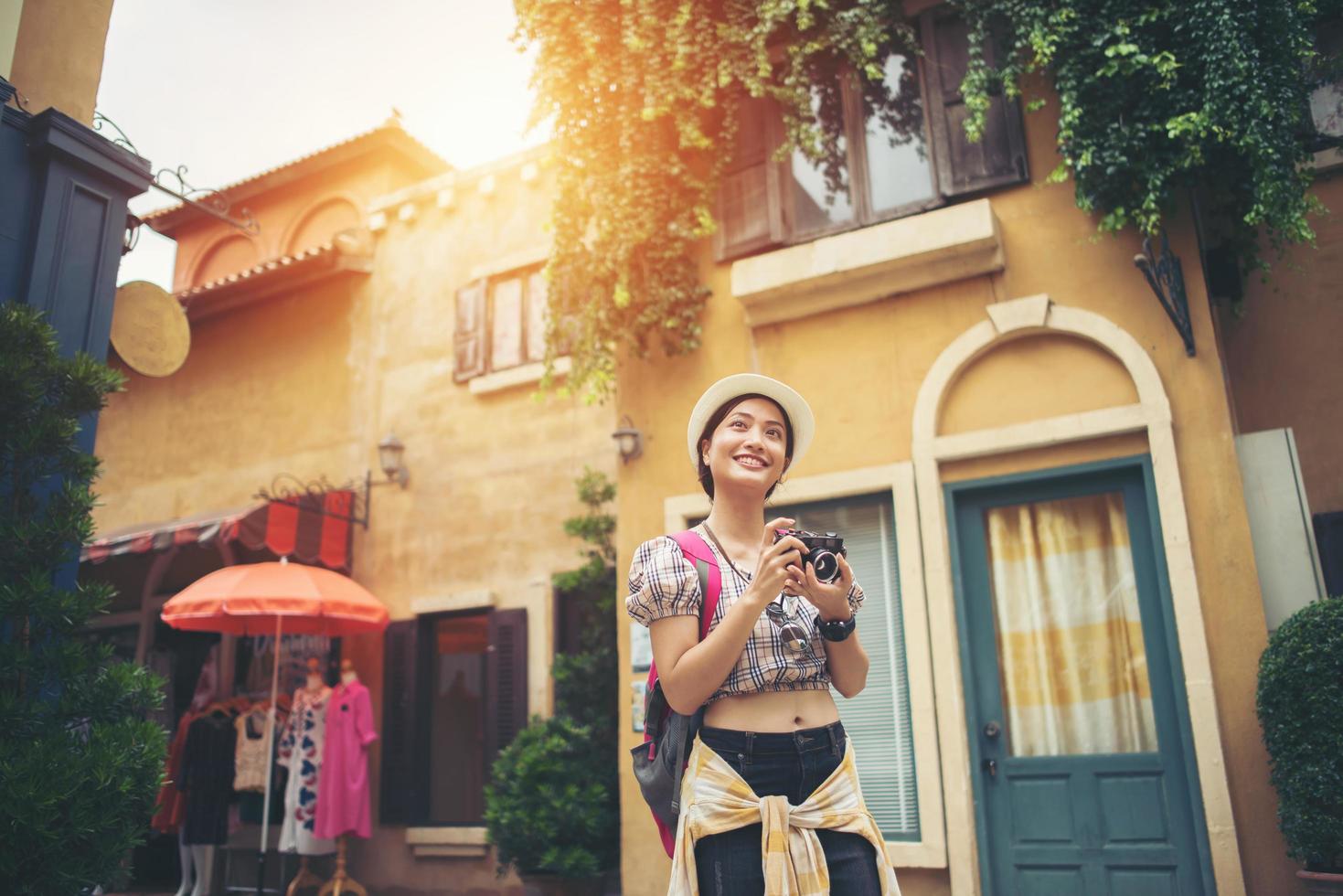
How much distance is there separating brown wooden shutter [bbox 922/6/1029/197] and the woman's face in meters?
4.94

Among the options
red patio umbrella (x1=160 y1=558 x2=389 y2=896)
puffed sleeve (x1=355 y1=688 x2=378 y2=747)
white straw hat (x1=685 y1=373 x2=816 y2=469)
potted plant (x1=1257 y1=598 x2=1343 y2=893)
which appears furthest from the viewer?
puffed sleeve (x1=355 y1=688 x2=378 y2=747)

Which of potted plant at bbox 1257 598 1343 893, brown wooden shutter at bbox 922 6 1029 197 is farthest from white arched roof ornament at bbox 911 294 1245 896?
brown wooden shutter at bbox 922 6 1029 197

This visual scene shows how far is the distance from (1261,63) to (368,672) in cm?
955

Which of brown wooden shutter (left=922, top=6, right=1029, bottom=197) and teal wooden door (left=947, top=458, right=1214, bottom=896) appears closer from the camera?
teal wooden door (left=947, top=458, right=1214, bottom=896)

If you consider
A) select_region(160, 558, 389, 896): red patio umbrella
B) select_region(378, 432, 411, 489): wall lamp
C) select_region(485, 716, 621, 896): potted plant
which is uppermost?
select_region(378, 432, 411, 489): wall lamp

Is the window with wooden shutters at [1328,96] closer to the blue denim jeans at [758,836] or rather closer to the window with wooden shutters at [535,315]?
the blue denim jeans at [758,836]

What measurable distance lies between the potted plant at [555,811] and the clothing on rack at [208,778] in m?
3.18

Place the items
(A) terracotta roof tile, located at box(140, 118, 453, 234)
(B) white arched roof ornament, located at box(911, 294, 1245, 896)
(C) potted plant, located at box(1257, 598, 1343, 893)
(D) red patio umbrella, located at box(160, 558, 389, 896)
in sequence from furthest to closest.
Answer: (A) terracotta roof tile, located at box(140, 118, 453, 234)
(D) red patio umbrella, located at box(160, 558, 389, 896)
(B) white arched roof ornament, located at box(911, 294, 1245, 896)
(C) potted plant, located at box(1257, 598, 1343, 893)

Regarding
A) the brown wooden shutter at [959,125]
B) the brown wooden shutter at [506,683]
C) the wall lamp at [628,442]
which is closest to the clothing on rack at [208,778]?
the brown wooden shutter at [506,683]

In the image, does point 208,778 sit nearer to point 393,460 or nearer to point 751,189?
point 393,460

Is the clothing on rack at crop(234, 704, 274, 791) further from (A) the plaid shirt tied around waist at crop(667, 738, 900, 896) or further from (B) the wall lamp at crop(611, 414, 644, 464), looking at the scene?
(A) the plaid shirt tied around waist at crop(667, 738, 900, 896)

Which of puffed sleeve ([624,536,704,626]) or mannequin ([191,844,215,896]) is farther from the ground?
puffed sleeve ([624,536,704,626])

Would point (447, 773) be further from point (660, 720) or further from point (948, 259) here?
point (660, 720)

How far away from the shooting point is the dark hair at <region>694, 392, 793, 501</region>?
2993mm
